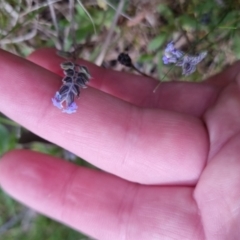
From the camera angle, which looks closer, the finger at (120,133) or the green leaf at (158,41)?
the finger at (120,133)

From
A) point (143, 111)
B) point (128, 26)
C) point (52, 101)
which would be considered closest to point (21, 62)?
point (52, 101)

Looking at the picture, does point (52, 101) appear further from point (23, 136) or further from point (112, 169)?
point (23, 136)

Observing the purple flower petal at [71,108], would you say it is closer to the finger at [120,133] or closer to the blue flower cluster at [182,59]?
the finger at [120,133]

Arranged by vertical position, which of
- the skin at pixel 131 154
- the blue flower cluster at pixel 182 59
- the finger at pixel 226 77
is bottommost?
the skin at pixel 131 154

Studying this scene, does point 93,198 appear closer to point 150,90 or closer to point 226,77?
point 150,90

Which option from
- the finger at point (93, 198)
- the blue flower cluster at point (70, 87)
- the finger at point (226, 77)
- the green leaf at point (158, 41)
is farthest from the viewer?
the green leaf at point (158, 41)

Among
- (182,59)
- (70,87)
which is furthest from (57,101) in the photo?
(182,59)

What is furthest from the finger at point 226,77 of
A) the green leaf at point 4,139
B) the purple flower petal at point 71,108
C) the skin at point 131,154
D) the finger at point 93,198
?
the green leaf at point 4,139
